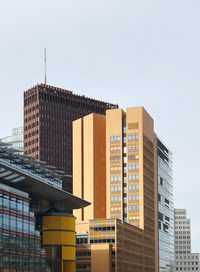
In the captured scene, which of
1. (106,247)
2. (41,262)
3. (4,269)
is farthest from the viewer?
(106,247)

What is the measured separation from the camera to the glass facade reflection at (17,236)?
12262 centimetres

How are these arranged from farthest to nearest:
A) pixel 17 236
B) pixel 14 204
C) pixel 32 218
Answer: pixel 32 218 < pixel 14 204 < pixel 17 236

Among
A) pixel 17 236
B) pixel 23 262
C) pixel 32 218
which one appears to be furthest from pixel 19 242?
pixel 32 218

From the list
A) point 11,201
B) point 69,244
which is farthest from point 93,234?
point 11,201

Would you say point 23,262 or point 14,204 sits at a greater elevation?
point 14,204

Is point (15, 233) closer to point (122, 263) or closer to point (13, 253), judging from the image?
point (13, 253)

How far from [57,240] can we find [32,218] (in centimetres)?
1809

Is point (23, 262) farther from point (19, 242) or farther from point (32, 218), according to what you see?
point (32, 218)

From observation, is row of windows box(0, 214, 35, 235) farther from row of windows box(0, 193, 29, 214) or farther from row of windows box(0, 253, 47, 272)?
row of windows box(0, 253, 47, 272)

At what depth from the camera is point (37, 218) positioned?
15462cm

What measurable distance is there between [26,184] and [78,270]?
58.3 m

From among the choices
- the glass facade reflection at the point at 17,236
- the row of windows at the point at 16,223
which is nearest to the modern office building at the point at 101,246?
the glass facade reflection at the point at 17,236

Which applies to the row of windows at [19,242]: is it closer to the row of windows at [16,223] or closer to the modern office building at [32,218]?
the modern office building at [32,218]

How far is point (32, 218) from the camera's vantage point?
448 ft
